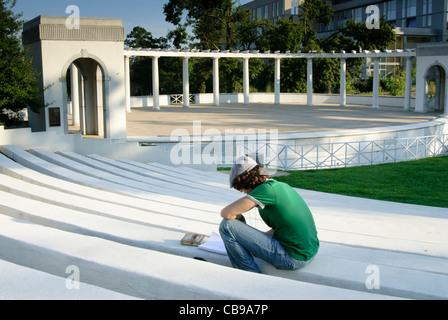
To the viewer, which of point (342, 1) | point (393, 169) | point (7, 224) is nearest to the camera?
point (7, 224)

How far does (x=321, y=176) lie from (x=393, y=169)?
2.71m

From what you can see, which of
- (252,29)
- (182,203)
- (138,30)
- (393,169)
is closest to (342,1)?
(252,29)

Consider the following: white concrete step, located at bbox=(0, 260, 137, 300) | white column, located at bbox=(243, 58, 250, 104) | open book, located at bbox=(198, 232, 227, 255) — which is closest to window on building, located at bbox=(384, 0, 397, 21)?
white column, located at bbox=(243, 58, 250, 104)

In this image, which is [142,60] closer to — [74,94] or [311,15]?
[311,15]

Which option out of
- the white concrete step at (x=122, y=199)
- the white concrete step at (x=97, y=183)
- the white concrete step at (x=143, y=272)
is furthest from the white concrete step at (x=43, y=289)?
the white concrete step at (x=97, y=183)

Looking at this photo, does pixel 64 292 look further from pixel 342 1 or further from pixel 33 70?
pixel 342 1

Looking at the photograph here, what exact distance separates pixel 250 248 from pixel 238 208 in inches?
16.1

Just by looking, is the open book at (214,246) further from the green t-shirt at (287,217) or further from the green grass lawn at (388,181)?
the green grass lawn at (388,181)

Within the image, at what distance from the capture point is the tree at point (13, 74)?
13.3 m

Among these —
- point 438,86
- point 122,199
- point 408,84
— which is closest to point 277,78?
point 408,84

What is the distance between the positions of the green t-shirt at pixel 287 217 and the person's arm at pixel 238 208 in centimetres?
5

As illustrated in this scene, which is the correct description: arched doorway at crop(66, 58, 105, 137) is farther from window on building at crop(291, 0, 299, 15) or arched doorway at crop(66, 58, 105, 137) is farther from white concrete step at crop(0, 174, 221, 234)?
window on building at crop(291, 0, 299, 15)

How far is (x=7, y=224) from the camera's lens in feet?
16.3

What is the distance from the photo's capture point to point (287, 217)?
4203mm
